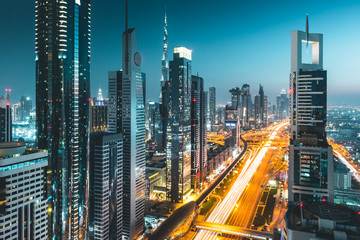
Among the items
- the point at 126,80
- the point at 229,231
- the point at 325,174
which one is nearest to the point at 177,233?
the point at 229,231

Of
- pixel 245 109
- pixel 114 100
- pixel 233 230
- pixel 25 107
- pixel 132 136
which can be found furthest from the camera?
pixel 245 109

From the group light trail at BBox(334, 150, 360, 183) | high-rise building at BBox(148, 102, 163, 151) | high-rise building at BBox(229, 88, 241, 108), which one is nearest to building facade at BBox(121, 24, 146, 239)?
light trail at BBox(334, 150, 360, 183)

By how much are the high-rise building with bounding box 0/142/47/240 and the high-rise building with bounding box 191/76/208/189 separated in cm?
3776

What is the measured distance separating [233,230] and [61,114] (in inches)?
1185

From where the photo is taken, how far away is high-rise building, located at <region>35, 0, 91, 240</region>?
38.1m

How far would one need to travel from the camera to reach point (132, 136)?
4641 cm

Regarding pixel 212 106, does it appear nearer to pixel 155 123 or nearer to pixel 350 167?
pixel 155 123

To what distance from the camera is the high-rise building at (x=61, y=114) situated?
38.1m

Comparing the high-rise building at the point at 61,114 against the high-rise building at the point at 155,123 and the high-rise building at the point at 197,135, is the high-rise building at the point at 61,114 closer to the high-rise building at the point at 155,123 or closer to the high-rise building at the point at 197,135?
the high-rise building at the point at 197,135

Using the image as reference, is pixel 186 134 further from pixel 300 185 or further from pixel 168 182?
pixel 300 185

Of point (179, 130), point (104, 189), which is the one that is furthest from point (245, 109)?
point (104, 189)

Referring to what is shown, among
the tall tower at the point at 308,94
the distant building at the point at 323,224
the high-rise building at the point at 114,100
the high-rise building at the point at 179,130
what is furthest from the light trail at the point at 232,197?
the high-rise building at the point at 114,100

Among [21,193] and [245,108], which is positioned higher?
[245,108]

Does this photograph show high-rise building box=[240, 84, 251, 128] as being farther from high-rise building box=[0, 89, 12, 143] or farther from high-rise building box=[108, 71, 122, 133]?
high-rise building box=[0, 89, 12, 143]
